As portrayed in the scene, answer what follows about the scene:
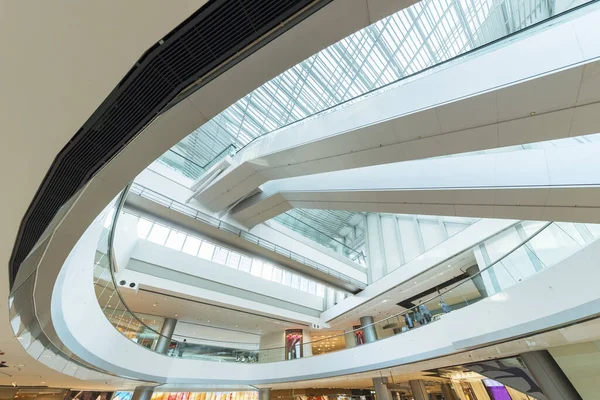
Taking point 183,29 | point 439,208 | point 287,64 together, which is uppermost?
point 439,208

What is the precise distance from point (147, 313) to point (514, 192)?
628 inches

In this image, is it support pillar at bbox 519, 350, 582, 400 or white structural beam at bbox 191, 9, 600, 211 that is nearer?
white structural beam at bbox 191, 9, 600, 211

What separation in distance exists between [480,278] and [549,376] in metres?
2.42

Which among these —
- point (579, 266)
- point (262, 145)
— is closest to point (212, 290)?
point (262, 145)

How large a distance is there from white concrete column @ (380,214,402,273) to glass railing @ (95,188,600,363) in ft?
12.1

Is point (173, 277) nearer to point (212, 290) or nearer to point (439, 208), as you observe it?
point (212, 290)

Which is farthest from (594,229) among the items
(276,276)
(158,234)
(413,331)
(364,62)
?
(158,234)

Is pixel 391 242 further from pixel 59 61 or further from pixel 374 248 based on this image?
pixel 59 61

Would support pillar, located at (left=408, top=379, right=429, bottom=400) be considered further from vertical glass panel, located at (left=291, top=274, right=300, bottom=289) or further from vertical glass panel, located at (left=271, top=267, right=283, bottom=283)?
vertical glass panel, located at (left=271, top=267, right=283, bottom=283)

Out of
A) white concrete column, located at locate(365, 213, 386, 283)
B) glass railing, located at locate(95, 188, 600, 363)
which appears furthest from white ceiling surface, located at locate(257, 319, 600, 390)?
white concrete column, located at locate(365, 213, 386, 283)

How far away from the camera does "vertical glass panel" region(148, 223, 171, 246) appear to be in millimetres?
12923

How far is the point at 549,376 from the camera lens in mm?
5898

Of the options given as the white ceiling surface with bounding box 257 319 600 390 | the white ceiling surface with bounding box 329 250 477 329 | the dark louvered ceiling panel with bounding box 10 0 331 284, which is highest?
the white ceiling surface with bounding box 329 250 477 329

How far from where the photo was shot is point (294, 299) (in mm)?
15391
